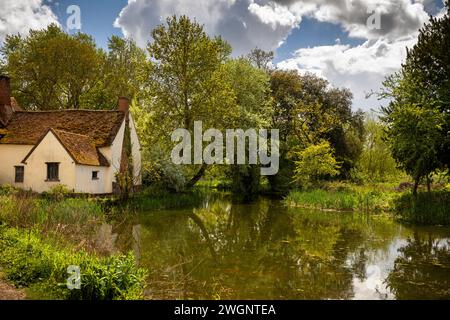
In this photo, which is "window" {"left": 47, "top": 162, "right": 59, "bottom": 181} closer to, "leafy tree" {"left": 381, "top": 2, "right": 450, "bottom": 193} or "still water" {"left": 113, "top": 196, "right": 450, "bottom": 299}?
"still water" {"left": 113, "top": 196, "right": 450, "bottom": 299}

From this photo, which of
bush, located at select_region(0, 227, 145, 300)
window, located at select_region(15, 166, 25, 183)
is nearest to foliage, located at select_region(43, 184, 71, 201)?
window, located at select_region(15, 166, 25, 183)

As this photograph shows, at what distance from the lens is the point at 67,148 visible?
76.6ft

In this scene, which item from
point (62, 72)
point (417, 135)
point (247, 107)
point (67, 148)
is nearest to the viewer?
point (417, 135)

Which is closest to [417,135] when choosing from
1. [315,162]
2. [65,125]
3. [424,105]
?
[424,105]

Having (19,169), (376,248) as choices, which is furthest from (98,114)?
(376,248)

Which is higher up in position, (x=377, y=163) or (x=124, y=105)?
(x=124, y=105)

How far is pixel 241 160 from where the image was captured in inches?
1162

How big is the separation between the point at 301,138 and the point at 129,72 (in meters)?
21.6

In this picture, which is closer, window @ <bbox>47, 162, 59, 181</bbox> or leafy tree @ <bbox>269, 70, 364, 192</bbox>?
window @ <bbox>47, 162, 59, 181</bbox>

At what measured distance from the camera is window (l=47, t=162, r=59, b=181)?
23.9 meters

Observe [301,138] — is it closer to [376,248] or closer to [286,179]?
[286,179]

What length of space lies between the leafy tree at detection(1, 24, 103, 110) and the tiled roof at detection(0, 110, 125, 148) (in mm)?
8990

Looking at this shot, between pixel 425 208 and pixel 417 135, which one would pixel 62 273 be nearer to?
pixel 425 208

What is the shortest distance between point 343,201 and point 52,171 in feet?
59.9
